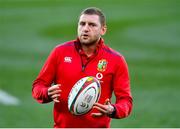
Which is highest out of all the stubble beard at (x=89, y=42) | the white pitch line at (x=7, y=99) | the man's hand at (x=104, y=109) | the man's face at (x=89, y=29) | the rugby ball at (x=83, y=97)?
the man's face at (x=89, y=29)

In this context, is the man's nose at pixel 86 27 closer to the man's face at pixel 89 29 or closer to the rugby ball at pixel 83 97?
the man's face at pixel 89 29

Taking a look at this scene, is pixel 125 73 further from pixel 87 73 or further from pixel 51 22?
pixel 51 22

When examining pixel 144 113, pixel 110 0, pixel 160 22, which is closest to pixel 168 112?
pixel 144 113

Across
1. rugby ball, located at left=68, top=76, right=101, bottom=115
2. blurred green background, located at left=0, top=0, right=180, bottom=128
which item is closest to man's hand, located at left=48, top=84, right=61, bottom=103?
rugby ball, located at left=68, top=76, right=101, bottom=115

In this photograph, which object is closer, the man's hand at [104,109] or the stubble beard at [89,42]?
the man's hand at [104,109]

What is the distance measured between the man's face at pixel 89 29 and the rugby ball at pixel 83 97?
433mm

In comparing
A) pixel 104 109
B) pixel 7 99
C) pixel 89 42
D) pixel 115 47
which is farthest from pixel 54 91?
pixel 115 47

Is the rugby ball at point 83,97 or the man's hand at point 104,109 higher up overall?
the rugby ball at point 83,97

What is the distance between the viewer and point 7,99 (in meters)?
13.9

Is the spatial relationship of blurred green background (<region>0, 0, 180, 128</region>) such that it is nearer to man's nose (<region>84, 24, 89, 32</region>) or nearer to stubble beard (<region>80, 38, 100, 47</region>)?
stubble beard (<region>80, 38, 100, 47</region>)

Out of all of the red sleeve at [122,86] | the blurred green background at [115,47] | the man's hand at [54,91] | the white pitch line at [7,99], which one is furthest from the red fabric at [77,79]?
the white pitch line at [7,99]

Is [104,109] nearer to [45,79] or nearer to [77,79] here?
[77,79]

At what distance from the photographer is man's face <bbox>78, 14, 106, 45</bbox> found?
7.24 metres

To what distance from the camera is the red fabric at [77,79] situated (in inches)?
285
